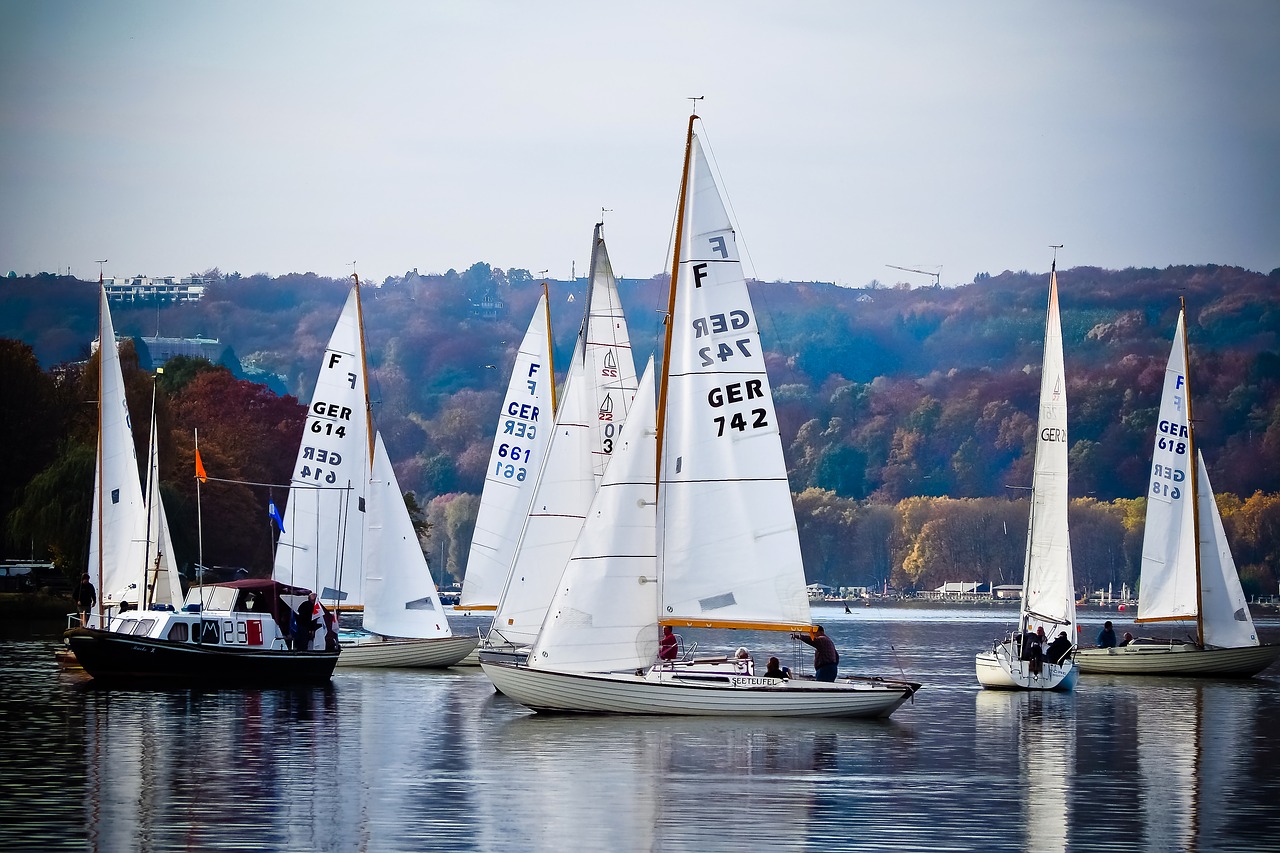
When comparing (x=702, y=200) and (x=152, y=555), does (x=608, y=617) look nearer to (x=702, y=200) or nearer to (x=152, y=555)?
(x=702, y=200)

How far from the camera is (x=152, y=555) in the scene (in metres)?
57.2

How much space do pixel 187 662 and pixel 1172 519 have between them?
102 ft

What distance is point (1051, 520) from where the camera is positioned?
185 feet

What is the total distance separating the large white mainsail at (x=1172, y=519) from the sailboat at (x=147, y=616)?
86.3ft

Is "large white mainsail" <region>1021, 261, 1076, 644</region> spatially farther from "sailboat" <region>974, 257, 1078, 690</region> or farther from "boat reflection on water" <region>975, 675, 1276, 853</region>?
"boat reflection on water" <region>975, 675, 1276, 853</region>

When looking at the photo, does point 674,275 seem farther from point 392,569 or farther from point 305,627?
point 392,569

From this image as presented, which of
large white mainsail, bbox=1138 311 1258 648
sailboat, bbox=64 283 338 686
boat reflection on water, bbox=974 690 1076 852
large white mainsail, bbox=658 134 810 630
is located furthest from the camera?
large white mainsail, bbox=1138 311 1258 648

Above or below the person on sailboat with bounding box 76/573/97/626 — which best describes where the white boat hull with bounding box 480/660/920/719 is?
below

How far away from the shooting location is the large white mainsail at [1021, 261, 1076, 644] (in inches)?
2167

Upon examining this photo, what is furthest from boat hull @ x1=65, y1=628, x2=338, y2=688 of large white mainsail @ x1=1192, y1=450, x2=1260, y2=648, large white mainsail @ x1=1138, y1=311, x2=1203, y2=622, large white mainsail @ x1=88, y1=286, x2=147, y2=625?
large white mainsail @ x1=1192, y1=450, x2=1260, y2=648

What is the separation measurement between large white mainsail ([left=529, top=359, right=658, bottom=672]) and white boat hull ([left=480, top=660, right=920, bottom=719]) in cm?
37

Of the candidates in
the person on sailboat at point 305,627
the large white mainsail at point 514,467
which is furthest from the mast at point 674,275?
the large white mainsail at point 514,467

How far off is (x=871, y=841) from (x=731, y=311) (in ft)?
53.8

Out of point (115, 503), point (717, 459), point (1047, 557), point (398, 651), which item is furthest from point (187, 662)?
point (1047, 557)
